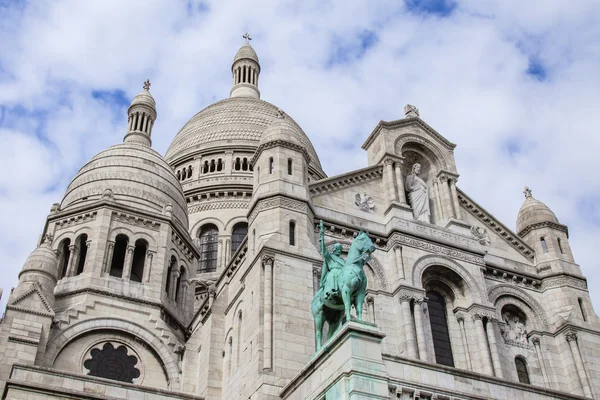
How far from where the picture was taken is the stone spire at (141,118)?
45.3 m

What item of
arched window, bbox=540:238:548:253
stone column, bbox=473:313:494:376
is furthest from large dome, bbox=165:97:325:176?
stone column, bbox=473:313:494:376

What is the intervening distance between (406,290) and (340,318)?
659 centimetres

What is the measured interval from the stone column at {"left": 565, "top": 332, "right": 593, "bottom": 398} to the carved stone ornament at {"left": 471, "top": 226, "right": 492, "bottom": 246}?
191 inches

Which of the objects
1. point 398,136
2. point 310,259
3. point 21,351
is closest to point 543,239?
point 398,136

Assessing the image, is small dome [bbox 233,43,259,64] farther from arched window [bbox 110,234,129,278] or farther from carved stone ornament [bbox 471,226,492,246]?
carved stone ornament [bbox 471,226,492,246]

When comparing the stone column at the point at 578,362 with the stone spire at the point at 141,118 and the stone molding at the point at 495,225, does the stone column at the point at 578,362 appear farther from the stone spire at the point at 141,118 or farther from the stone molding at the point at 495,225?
the stone spire at the point at 141,118

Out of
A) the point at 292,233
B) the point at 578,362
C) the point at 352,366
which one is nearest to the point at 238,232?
the point at 292,233

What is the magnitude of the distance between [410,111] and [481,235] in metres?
6.36

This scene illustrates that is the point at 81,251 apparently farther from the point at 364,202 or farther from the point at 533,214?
the point at 533,214

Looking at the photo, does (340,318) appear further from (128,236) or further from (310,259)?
(128,236)

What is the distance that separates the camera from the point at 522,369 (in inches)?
1073

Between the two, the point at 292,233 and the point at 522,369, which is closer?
the point at 292,233

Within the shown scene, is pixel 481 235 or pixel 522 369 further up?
pixel 481 235

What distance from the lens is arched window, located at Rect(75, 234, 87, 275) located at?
3312 centimetres
